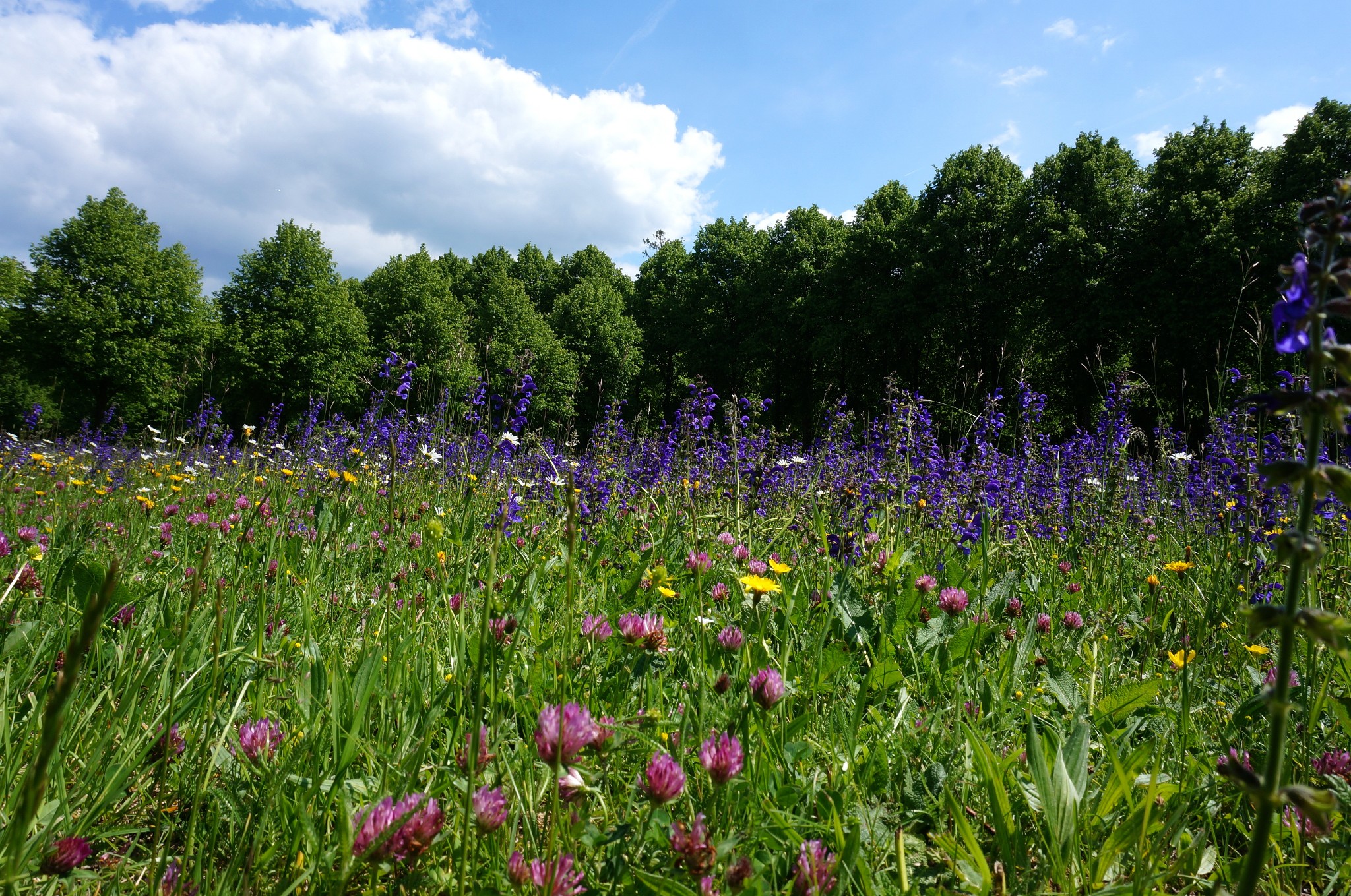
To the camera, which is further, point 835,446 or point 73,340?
point 73,340

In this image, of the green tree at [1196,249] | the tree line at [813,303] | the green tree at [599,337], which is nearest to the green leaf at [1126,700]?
the tree line at [813,303]

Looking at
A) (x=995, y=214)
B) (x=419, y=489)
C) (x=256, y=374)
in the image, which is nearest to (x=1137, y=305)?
(x=995, y=214)

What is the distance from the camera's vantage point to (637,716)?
4.17ft

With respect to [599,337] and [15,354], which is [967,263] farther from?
[15,354]

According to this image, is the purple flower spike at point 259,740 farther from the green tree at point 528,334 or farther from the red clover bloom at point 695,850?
the green tree at point 528,334

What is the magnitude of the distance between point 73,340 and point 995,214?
35753 millimetres

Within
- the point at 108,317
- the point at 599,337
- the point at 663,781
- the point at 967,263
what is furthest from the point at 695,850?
the point at 599,337

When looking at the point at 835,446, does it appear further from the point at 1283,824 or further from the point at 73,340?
the point at 73,340

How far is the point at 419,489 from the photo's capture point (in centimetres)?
514

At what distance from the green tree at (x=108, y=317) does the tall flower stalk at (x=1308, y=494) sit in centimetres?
3236

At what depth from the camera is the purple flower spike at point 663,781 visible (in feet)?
3.43

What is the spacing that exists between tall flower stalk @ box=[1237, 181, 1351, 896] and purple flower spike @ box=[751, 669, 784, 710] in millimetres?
770

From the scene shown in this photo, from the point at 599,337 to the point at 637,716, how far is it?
39731mm

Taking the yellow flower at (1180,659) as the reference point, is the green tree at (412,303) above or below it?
above
